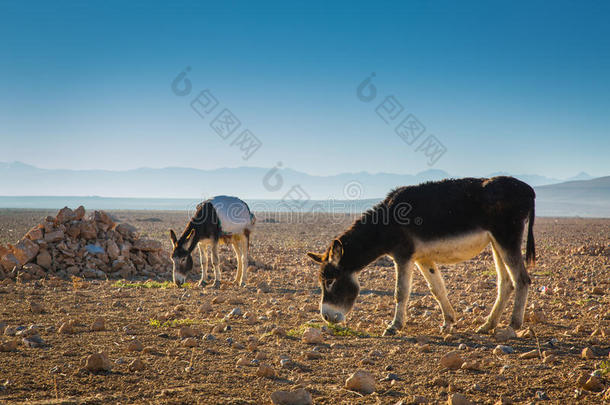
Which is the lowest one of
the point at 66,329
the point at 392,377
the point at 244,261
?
the point at 66,329

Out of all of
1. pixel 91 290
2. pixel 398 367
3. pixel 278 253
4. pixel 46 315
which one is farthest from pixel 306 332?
pixel 278 253

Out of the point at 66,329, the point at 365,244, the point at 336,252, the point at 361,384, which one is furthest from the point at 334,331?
the point at 66,329

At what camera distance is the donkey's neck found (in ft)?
24.6

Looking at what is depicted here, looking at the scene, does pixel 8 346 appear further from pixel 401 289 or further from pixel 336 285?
pixel 401 289

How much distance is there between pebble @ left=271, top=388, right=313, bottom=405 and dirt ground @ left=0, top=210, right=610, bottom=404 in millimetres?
224

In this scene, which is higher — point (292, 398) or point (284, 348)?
point (292, 398)

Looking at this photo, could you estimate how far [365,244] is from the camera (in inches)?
300

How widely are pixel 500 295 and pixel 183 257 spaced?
9.35 meters

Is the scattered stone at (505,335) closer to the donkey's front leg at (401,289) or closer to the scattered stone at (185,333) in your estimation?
the donkey's front leg at (401,289)

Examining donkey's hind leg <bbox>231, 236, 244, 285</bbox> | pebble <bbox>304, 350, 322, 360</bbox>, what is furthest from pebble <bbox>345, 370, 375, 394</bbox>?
donkey's hind leg <bbox>231, 236, 244, 285</bbox>

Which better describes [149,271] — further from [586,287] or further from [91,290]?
[586,287]

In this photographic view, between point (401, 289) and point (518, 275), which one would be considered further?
point (401, 289)

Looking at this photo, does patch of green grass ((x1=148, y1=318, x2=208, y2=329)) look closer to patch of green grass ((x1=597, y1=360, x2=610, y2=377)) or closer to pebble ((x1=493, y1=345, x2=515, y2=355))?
pebble ((x1=493, y1=345, x2=515, y2=355))

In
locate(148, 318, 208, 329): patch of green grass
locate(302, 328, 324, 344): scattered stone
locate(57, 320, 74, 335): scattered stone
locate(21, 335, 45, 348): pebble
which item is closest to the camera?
locate(21, 335, 45, 348): pebble
